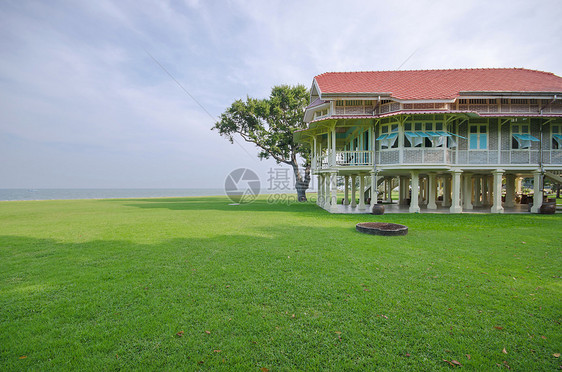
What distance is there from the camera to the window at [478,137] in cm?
1714

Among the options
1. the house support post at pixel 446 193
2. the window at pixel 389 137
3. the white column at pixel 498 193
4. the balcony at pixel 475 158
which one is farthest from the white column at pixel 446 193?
the window at pixel 389 137

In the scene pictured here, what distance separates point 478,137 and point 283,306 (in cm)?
→ 1943

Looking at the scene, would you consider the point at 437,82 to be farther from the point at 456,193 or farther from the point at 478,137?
the point at 456,193

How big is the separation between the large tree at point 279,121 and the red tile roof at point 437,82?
9595 mm

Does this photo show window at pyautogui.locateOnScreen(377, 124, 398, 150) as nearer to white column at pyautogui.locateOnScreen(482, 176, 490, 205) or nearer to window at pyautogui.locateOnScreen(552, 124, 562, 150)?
window at pyautogui.locateOnScreen(552, 124, 562, 150)

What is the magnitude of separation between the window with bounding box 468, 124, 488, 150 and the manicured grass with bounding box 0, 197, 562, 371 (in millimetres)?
10861

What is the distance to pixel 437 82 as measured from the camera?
61.4ft

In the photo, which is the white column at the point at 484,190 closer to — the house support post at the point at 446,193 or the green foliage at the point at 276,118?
the house support post at the point at 446,193

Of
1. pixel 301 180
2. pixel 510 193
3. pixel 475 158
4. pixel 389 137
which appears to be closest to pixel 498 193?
pixel 475 158

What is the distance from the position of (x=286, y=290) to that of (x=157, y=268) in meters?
3.50

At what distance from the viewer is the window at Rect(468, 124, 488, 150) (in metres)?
17.1

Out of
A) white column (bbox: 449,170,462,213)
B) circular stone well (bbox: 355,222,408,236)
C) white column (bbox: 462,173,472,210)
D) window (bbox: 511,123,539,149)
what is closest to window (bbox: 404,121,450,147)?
white column (bbox: 449,170,462,213)

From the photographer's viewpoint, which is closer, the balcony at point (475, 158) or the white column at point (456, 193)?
the white column at point (456, 193)

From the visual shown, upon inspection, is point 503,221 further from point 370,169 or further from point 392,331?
point 392,331
